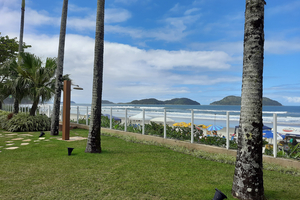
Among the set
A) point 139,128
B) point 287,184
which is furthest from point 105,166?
point 139,128

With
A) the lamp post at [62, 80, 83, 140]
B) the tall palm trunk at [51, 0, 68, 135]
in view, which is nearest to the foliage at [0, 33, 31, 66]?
the tall palm trunk at [51, 0, 68, 135]

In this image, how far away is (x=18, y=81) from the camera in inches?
454

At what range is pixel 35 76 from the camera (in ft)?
38.7

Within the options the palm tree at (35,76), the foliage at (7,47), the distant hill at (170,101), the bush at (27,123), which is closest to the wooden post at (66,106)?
the palm tree at (35,76)

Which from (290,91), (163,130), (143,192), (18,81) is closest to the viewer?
(143,192)

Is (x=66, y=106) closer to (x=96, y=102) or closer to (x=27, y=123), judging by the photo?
(x=96, y=102)

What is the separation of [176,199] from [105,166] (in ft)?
7.56

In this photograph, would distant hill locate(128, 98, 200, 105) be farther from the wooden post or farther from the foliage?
the wooden post

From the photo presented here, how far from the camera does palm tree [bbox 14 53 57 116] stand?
11.6m

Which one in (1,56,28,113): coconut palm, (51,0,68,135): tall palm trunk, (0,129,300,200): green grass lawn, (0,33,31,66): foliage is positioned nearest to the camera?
(0,129,300,200): green grass lawn

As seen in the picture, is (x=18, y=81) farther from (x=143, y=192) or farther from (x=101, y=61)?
(x=143, y=192)

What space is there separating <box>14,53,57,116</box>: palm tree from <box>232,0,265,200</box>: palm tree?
Answer: 10927 mm

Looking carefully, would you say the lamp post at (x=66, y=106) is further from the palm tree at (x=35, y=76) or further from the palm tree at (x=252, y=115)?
the palm tree at (x=252, y=115)

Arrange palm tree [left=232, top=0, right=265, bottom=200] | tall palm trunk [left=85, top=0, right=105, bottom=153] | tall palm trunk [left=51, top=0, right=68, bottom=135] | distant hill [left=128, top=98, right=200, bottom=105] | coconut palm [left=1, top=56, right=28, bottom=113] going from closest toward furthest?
1. palm tree [left=232, top=0, right=265, bottom=200]
2. tall palm trunk [left=85, top=0, right=105, bottom=153]
3. tall palm trunk [left=51, top=0, right=68, bottom=135]
4. coconut palm [left=1, top=56, right=28, bottom=113]
5. distant hill [left=128, top=98, right=200, bottom=105]
